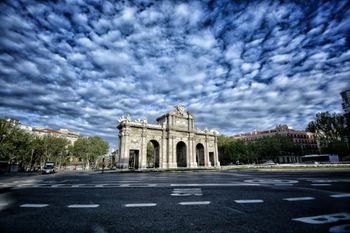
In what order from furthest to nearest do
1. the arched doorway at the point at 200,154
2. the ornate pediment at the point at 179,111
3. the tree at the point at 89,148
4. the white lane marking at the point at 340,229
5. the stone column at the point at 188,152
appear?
1. the tree at the point at 89,148
2. the arched doorway at the point at 200,154
3. the ornate pediment at the point at 179,111
4. the stone column at the point at 188,152
5. the white lane marking at the point at 340,229

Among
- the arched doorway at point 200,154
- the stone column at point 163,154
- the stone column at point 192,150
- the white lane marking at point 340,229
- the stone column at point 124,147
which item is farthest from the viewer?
the arched doorway at point 200,154

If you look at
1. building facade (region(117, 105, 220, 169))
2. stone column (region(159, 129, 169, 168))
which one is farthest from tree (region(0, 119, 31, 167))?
stone column (region(159, 129, 169, 168))

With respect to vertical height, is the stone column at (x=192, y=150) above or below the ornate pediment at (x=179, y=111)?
below

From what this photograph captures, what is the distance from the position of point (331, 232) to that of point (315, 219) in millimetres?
982

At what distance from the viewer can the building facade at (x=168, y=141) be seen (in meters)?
42.5

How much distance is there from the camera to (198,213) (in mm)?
4824

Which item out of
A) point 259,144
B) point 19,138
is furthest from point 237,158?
point 19,138

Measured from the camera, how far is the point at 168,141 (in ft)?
159

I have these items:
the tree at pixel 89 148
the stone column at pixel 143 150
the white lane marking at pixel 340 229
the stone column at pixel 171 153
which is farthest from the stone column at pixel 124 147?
the tree at pixel 89 148

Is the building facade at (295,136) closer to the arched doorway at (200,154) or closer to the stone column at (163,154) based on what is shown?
the arched doorway at (200,154)

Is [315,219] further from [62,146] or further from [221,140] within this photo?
[221,140]

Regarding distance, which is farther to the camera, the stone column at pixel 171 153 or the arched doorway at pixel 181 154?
the arched doorway at pixel 181 154

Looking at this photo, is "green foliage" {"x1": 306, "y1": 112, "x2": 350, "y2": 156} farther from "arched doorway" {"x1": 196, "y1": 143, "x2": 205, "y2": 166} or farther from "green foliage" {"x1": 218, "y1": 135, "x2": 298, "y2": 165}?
"arched doorway" {"x1": 196, "y1": 143, "x2": 205, "y2": 166}

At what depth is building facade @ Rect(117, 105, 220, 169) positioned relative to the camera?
42469 millimetres
